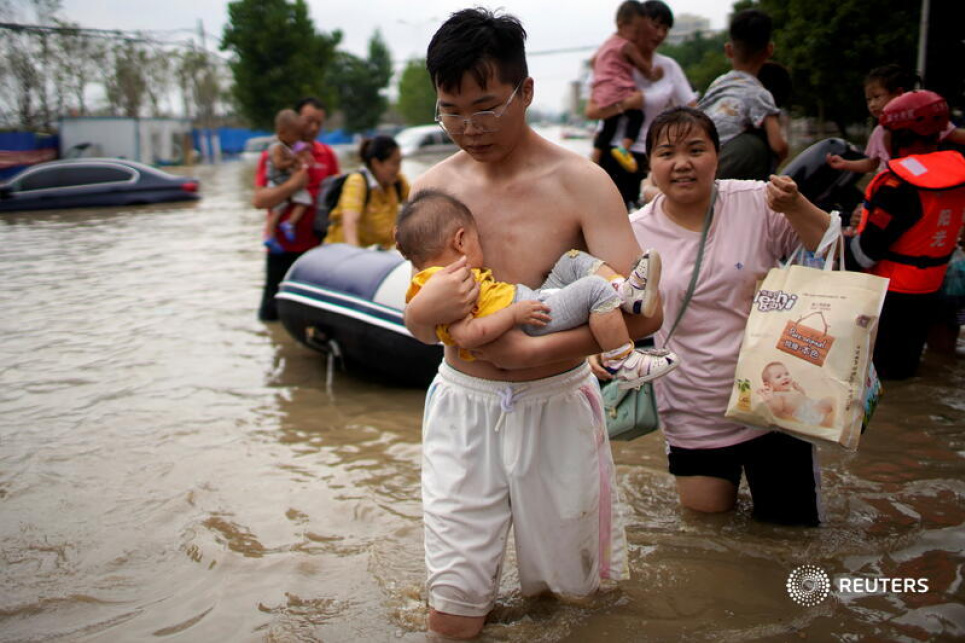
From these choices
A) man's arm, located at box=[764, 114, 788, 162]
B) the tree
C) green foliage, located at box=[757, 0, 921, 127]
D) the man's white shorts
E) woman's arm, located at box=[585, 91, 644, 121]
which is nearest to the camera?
the man's white shorts

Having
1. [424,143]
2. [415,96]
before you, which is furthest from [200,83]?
[415,96]

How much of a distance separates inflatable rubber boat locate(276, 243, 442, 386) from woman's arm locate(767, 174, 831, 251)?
3.04m

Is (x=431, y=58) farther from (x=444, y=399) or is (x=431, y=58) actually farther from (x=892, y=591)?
→ (x=892, y=591)

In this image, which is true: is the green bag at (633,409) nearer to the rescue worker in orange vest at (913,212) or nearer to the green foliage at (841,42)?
the rescue worker in orange vest at (913,212)

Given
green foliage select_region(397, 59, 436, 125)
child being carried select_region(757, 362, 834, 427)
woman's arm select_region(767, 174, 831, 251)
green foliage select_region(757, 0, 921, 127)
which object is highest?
green foliage select_region(397, 59, 436, 125)

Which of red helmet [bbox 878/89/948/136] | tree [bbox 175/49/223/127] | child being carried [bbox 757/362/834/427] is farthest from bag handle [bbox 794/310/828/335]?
tree [bbox 175/49/223/127]

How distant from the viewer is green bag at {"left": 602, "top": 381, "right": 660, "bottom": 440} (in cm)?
305

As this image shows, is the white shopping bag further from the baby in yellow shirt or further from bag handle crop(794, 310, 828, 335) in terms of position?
the baby in yellow shirt

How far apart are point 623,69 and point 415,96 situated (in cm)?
7316

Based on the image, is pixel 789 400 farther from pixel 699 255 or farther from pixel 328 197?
pixel 328 197

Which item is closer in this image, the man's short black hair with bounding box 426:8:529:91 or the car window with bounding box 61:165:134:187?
the man's short black hair with bounding box 426:8:529:91

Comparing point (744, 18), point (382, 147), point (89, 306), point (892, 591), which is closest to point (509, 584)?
point (892, 591)

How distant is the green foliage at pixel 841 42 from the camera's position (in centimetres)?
1546

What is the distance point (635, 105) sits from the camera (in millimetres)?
5535
